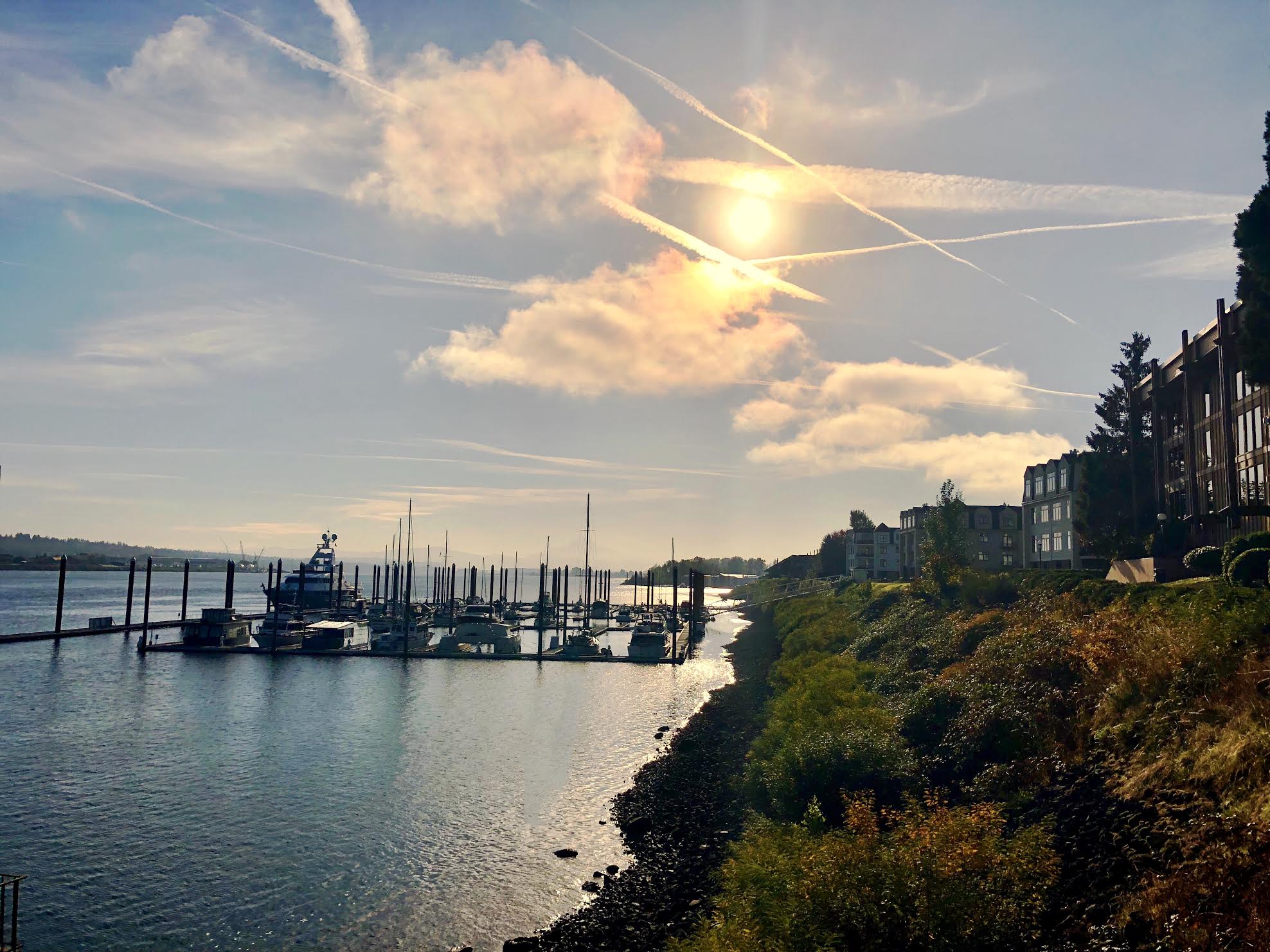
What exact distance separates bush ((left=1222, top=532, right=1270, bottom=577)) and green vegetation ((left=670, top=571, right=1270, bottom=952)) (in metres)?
1.45

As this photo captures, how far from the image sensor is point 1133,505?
200 ft

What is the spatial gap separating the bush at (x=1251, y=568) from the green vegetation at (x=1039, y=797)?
1.15ft

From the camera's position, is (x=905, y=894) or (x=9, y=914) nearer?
(x=905, y=894)

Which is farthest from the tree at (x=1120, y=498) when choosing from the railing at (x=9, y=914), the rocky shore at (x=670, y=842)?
the railing at (x=9, y=914)

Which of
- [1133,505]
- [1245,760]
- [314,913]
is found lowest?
[314,913]

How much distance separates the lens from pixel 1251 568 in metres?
A: 31.4

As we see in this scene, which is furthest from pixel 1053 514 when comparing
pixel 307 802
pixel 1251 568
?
pixel 307 802

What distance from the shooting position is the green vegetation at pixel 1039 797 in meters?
15.6

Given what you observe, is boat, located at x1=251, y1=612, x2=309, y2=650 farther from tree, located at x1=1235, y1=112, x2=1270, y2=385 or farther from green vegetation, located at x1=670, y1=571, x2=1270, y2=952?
tree, located at x1=1235, y1=112, x2=1270, y2=385

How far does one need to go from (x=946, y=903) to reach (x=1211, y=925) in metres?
4.30

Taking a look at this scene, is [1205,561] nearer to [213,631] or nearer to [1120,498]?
[1120,498]

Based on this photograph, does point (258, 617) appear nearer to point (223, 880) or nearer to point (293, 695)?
point (293, 695)

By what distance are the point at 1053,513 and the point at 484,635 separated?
6646cm

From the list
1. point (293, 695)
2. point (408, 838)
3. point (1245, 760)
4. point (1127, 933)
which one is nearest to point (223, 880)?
point (408, 838)
